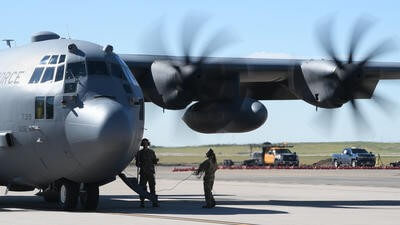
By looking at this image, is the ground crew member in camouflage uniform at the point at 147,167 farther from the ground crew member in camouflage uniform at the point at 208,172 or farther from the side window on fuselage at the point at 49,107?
the side window on fuselage at the point at 49,107

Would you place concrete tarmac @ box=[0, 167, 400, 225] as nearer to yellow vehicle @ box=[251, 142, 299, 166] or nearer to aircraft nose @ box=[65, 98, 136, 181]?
aircraft nose @ box=[65, 98, 136, 181]

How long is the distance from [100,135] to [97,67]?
237 centimetres

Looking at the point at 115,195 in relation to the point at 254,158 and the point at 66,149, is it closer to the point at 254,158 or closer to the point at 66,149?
the point at 66,149

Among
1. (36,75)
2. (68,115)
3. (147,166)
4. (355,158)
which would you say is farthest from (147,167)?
(355,158)

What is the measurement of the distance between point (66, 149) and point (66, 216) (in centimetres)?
168

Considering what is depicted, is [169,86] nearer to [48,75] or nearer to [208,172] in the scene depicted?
[208,172]

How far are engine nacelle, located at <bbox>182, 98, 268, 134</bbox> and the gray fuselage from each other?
457 centimetres

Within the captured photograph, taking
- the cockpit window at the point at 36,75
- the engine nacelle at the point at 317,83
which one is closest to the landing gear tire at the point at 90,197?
the cockpit window at the point at 36,75

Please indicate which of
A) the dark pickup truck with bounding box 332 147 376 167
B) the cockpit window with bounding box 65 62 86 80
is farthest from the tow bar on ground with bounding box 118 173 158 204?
the dark pickup truck with bounding box 332 147 376 167

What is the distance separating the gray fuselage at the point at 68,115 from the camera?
726 inches

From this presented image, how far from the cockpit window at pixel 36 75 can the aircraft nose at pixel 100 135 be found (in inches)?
63.9

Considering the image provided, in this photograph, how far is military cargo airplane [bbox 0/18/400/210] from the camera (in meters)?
18.7

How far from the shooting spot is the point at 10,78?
20.7m

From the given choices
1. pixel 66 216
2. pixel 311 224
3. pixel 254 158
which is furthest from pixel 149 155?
pixel 254 158
